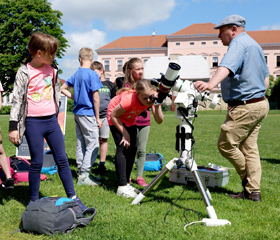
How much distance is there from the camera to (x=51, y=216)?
2889 mm

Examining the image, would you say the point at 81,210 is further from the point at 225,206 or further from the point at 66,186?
the point at 225,206

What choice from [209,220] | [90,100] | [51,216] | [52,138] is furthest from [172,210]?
[90,100]

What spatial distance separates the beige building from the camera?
6275 centimetres

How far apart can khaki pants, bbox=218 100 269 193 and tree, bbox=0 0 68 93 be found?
1452 inches

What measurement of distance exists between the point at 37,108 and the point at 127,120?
4.37 ft

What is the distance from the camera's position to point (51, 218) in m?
2.88

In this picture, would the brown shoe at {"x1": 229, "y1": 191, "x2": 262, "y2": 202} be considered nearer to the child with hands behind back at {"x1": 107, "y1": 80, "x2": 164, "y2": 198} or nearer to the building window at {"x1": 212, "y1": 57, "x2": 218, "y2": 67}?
the child with hands behind back at {"x1": 107, "y1": 80, "x2": 164, "y2": 198}

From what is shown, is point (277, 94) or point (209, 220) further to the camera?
point (277, 94)

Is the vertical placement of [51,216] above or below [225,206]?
above

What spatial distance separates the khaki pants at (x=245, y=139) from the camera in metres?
3.85

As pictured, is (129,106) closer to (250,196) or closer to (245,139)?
(245,139)

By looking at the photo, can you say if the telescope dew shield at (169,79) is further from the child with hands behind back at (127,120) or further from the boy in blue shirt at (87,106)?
the boy in blue shirt at (87,106)

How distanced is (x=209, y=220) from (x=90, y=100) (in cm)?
271

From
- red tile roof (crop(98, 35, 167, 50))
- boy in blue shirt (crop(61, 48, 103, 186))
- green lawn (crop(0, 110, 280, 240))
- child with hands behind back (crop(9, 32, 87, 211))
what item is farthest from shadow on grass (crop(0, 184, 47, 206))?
red tile roof (crop(98, 35, 167, 50))
